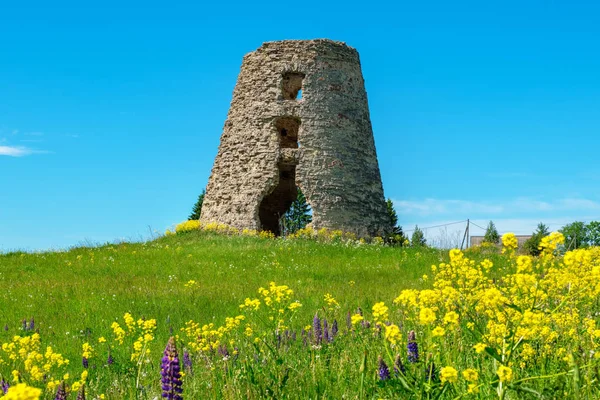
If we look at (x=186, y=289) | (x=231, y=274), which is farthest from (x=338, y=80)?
(x=186, y=289)

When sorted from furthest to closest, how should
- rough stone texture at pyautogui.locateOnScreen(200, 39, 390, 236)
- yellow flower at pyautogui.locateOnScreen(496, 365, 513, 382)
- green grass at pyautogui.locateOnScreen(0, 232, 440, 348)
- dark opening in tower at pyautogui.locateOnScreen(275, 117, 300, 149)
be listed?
dark opening in tower at pyautogui.locateOnScreen(275, 117, 300, 149) < rough stone texture at pyautogui.locateOnScreen(200, 39, 390, 236) < green grass at pyautogui.locateOnScreen(0, 232, 440, 348) < yellow flower at pyautogui.locateOnScreen(496, 365, 513, 382)

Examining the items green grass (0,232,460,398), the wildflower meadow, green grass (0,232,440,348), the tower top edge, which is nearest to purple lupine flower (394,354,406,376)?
the wildflower meadow

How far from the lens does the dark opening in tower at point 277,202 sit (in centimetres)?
2848

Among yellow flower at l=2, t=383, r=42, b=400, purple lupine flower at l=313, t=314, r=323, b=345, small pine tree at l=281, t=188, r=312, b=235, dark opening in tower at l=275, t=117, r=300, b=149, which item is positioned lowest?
purple lupine flower at l=313, t=314, r=323, b=345

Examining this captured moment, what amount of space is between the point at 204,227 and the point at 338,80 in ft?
26.1

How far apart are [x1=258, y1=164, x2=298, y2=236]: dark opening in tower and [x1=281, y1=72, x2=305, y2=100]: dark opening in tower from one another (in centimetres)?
452

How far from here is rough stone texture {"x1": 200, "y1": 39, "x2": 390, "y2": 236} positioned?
22844 mm

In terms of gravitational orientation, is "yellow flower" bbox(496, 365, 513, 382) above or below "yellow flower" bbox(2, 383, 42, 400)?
below

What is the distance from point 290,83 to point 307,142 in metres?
3.07

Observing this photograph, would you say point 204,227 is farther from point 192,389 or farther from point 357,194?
point 192,389

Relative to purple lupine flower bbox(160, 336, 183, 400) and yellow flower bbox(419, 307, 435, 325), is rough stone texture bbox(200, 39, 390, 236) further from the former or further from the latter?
purple lupine flower bbox(160, 336, 183, 400)

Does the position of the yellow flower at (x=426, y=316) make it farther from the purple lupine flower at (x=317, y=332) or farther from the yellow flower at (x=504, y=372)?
the purple lupine flower at (x=317, y=332)

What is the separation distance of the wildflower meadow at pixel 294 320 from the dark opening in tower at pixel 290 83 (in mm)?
6116

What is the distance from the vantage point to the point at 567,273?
4426 mm
